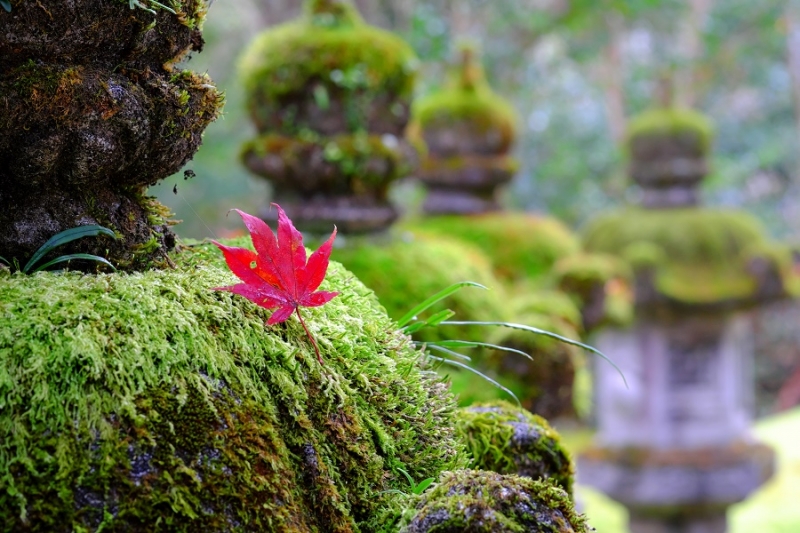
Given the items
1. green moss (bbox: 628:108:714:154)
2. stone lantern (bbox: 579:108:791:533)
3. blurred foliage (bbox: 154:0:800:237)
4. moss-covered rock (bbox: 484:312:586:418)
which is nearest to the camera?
moss-covered rock (bbox: 484:312:586:418)

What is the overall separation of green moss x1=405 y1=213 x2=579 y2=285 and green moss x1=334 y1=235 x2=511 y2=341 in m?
1.07

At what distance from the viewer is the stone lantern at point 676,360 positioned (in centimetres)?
633

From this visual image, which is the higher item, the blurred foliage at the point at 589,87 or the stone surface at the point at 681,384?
the blurred foliage at the point at 589,87

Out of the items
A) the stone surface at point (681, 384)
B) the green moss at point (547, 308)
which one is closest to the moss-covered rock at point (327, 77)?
the green moss at point (547, 308)

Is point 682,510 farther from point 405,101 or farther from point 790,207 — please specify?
point 790,207

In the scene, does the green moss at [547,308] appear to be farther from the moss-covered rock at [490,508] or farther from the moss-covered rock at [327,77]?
the moss-covered rock at [490,508]

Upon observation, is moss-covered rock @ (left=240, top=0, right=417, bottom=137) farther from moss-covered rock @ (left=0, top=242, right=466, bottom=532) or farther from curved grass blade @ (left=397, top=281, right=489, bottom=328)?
moss-covered rock @ (left=0, top=242, right=466, bottom=532)

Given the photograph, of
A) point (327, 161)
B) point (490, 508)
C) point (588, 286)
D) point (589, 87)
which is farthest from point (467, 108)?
point (589, 87)

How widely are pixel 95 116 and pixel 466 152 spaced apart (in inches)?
144

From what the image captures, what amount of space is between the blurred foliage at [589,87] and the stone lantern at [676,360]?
11.7 feet

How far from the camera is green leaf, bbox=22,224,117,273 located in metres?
1.02

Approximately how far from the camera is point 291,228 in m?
1.04

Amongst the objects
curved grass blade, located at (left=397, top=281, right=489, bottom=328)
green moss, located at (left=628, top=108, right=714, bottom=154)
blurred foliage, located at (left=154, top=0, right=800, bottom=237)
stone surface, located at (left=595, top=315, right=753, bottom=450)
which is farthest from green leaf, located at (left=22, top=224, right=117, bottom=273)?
blurred foliage, located at (left=154, top=0, right=800, bottom=237)

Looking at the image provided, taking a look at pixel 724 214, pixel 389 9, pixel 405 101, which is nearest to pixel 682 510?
pixel 724 214
